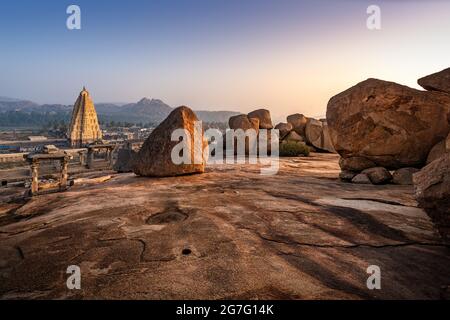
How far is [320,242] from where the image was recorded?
12.5 feet

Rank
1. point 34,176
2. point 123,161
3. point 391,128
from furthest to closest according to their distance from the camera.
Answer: point 123,161
point 34,176
point 391,128

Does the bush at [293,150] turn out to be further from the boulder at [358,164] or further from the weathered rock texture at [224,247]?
the weathered rock texture at [224,247]

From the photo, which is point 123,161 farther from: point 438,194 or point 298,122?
point 438,194

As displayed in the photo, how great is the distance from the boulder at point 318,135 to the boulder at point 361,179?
10.5m

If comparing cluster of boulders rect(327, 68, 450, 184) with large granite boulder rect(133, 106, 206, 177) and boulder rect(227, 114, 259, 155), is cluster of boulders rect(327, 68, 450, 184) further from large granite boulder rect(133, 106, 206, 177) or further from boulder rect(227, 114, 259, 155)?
boulder rect(227, 114, 259, 155)

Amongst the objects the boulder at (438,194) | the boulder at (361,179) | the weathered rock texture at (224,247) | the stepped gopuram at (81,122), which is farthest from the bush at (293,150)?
the stepped gopuram at (81,122)

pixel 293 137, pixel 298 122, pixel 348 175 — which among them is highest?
pixel 298 122

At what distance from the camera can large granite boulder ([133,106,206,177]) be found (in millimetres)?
9531

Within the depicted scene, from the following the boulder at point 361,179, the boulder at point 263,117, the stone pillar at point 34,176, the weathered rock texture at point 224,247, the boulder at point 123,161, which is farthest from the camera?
the boulder at point 263,117

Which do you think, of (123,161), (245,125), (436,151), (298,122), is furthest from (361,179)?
(123,161)

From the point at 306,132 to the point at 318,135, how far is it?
1029 mm

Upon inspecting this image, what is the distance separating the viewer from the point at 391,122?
8.39 metres

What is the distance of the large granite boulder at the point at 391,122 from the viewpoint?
26.6ft
